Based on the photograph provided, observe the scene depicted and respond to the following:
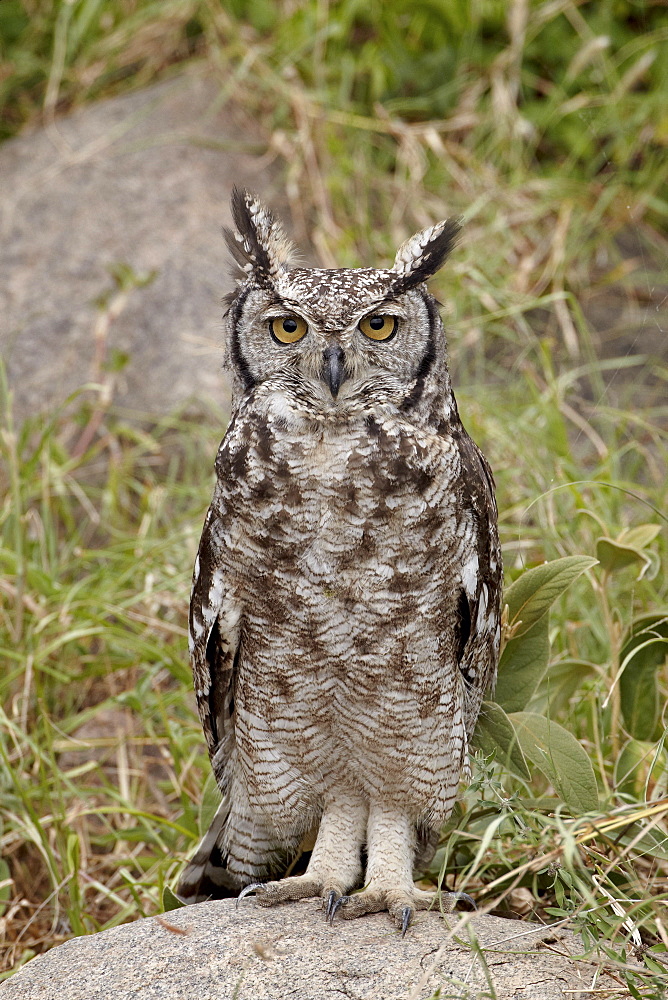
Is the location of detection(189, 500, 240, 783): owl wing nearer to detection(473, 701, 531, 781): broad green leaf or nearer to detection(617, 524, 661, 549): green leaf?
detection(473, 701, 531, 781): broad green leaf

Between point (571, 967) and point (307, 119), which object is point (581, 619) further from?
point (307, 119)

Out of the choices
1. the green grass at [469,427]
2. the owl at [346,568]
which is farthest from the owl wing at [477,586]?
the green grass at [469,427]

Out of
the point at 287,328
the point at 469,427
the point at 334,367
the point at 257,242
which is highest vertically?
the point at 257,242

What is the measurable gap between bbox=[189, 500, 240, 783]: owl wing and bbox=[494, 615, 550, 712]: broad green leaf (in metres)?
0.66

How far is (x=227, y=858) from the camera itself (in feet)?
8.38

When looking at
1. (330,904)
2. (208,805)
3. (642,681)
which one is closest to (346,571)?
(330,904)

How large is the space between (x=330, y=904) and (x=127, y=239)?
12.2ft

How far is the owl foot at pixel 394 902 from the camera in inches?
86.6

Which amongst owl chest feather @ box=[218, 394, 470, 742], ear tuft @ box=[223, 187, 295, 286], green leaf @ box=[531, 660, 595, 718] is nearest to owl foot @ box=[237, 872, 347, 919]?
owl chest feather @ box=[218, 394, 470, 742]

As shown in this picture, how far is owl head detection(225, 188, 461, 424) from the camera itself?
6.95 ft

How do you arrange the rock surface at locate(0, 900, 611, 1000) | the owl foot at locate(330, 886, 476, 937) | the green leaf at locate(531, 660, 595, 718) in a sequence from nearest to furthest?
the rock surface at locate(0, 900, 611, 1000), the owl foot at locate(330, 886, 476, 937), the green leaf at locate(531, 660, 595, 718)

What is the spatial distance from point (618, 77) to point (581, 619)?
3.13 meters

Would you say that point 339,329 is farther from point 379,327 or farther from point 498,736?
point 498,736

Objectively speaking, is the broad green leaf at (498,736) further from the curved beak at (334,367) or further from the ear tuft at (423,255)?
the ear tuft at (423,255)
